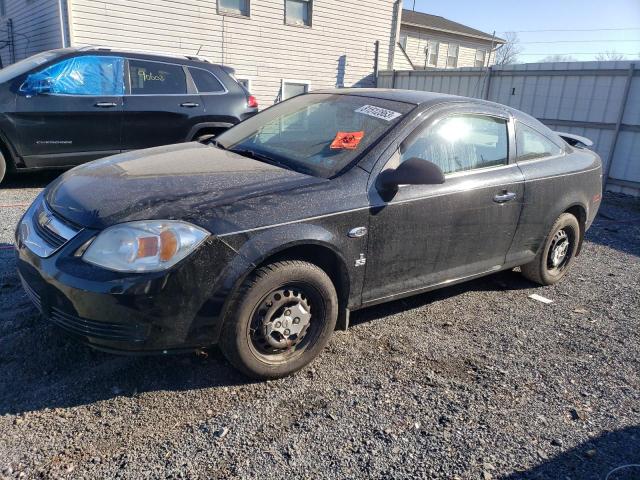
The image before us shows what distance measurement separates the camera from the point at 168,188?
2854 mm

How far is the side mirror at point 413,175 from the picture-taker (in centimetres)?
307

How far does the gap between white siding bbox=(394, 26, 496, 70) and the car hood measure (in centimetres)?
2342

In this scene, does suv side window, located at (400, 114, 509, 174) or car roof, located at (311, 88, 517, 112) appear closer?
suv side window, located at (400, 114, 509, 174)

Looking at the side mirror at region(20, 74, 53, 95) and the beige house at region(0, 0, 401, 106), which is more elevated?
the beige house at region(0, 0, 401, 106)

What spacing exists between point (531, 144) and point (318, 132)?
190 cm

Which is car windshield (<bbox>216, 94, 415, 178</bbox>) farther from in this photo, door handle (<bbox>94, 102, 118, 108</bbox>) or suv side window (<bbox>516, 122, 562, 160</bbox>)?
door handle (<bbox>94, 102, 118, 108</bbox>)

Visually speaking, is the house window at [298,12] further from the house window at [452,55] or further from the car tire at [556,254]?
the house window at [452,55]

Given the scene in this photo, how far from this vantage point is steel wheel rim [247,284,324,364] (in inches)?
112

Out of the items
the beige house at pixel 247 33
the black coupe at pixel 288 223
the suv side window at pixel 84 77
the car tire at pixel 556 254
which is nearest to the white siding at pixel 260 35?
the beige house at pixel 247 33

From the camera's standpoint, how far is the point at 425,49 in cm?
2650

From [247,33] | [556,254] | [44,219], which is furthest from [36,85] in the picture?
[247,33]

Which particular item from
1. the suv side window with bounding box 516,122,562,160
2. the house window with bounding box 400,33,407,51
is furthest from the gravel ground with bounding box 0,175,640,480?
the house window with bounding box 400,33,407,51

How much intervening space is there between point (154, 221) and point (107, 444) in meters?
1.08

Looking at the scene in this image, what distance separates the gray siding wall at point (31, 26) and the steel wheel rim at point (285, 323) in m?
10.1
